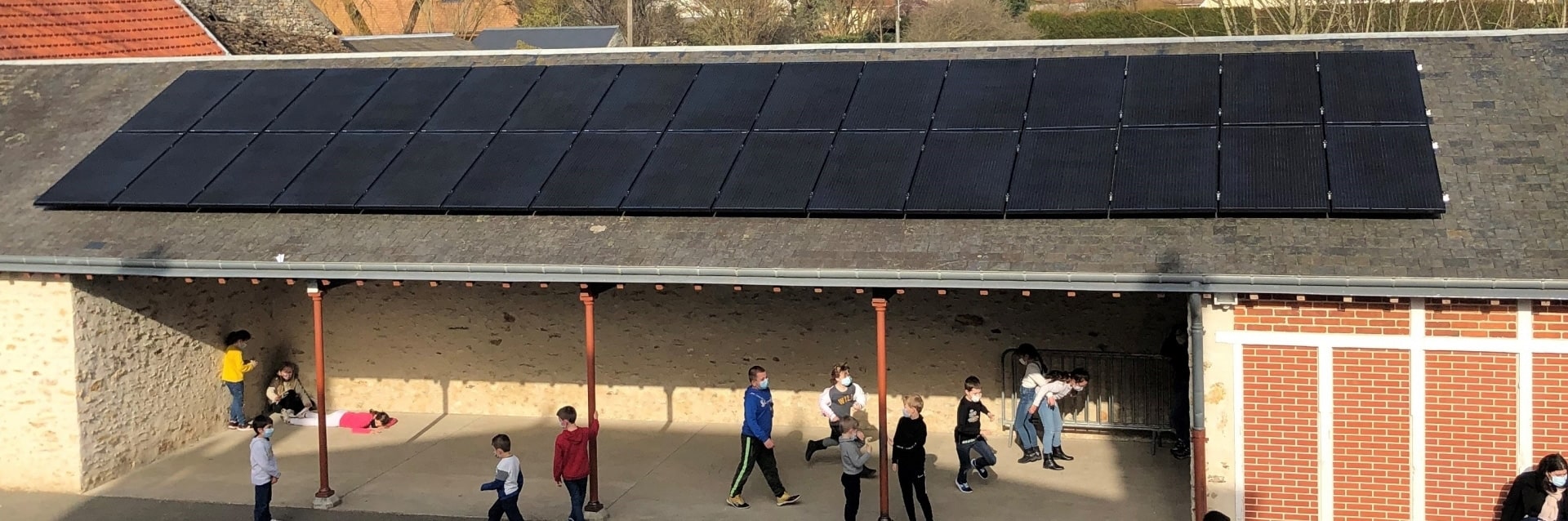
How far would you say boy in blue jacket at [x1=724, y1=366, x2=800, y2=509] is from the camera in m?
10.9

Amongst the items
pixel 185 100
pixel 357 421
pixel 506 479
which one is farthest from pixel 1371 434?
pixel 185 100

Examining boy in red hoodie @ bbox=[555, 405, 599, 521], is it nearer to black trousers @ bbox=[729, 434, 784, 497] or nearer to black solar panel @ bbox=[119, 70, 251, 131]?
black trousers @ bbox=[729, 434, 784, 497]

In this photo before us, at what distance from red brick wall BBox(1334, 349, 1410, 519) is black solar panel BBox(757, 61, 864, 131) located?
4480 millimetres

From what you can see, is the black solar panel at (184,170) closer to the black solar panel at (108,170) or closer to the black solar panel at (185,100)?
the black solar panel at (108,170)

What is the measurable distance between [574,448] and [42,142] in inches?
272

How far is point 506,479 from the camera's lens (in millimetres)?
9883

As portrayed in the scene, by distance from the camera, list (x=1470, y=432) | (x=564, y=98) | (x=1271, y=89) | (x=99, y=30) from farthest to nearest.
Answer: (x=99, y=30) < (x=564, y=98) < (x=1271, y=89) < (x=1470, y=432)

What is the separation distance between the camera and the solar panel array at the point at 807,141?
10.3 meters

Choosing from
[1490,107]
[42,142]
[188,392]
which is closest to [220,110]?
[42,142]

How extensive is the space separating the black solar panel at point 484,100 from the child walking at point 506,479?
3.67 meters

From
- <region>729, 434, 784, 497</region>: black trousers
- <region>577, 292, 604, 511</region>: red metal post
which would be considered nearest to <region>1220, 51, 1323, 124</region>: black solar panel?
<region>729, 434, 784, 497</region>: black trousers

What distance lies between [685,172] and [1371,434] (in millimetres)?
5459

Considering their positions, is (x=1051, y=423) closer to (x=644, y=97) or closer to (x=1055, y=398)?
(x=1055, y=398)

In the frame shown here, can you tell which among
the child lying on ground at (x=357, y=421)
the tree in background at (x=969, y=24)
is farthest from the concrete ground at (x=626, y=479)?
the tree in background at (x=969, y=24)
